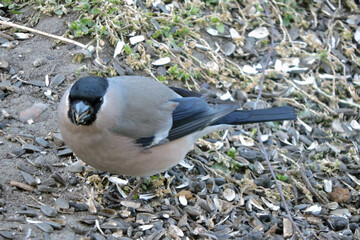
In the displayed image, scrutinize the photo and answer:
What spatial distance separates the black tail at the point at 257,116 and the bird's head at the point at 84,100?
1.16 meters

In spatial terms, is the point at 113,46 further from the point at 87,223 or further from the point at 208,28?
the point at 87,223

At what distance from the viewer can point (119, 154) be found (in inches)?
143

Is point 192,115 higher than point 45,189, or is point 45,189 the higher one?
point 192,115

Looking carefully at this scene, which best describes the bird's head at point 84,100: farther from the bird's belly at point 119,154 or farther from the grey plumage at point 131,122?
the bird's belly at point 119,154

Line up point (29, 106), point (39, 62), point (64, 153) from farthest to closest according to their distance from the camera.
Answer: point (39, 62)
point (29, 106)
point (64, 153)

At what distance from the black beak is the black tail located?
1247 millimetres

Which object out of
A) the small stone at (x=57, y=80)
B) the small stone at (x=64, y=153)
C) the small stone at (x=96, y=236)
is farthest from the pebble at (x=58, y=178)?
the small stone at (x=57, y=80)

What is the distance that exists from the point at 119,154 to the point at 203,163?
3.55ft

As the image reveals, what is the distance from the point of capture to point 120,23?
5016mm

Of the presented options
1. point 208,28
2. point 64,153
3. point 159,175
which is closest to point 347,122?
point 208,28

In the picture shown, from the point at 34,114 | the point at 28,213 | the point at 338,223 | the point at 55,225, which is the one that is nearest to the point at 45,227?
the point at 55,225

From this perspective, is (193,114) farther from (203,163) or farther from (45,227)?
(45,227)

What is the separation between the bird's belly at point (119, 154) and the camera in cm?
356

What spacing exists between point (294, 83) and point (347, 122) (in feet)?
2.11
